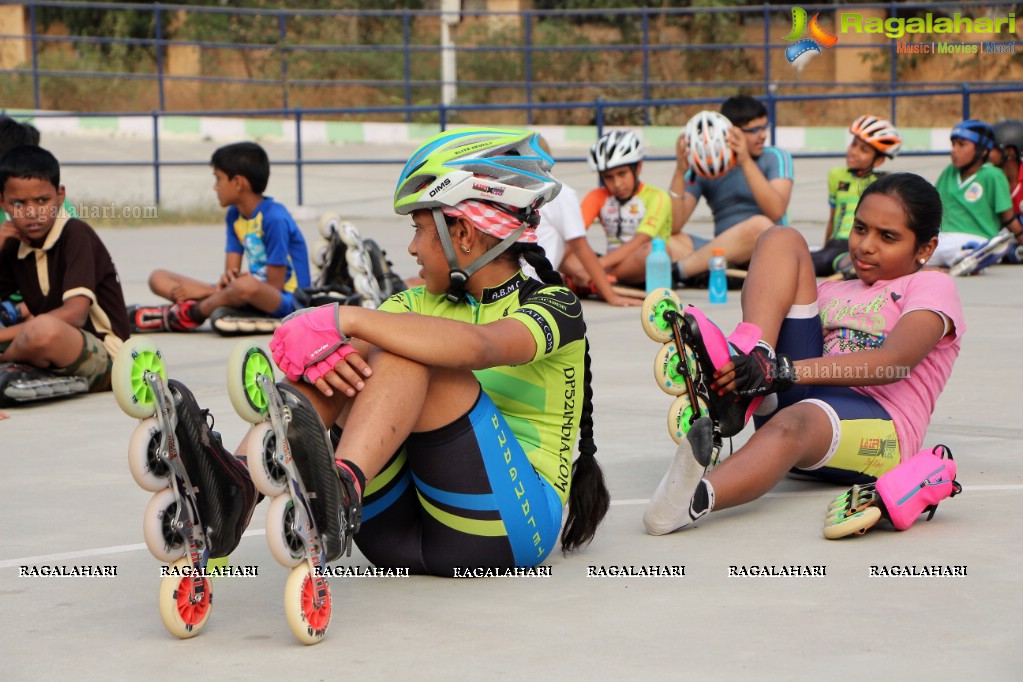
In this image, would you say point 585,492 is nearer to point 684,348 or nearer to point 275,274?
point 684,348

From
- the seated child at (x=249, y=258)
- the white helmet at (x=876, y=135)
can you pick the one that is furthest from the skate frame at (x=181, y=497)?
the white helmet at (x=876, y=135)

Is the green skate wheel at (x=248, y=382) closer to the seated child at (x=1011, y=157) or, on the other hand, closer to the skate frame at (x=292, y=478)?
the skate frame at (x=292, y=478)

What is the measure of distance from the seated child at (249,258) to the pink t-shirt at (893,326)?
4.64 metres

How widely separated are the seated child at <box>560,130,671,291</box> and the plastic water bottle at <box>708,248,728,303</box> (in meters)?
0.49

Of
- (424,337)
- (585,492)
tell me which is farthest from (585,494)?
(424,337)

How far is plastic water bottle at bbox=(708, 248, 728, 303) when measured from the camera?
10203mm

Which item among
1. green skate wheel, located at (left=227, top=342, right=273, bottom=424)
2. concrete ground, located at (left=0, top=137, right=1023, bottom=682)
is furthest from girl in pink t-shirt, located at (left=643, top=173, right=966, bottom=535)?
green skate wheel, located at (left=227, top=342, right=273, bottom=424)

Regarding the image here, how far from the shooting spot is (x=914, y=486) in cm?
427

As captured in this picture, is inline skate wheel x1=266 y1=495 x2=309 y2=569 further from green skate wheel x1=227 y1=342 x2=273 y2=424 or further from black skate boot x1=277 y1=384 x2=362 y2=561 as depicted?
green skate wheel x1=227 y1=342 x2=273 y2=424

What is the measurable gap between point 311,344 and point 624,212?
730 centimetres

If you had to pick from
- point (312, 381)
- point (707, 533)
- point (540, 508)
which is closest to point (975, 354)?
point (707, 533)

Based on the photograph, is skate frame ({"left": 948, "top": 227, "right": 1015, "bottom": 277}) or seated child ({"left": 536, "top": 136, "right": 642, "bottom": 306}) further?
skate frame ({"left": 948, "top": 227, "right": 1015, "bottom": 277})

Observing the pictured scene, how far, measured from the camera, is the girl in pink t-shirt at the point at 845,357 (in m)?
4.41

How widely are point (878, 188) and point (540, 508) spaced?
1.72m
